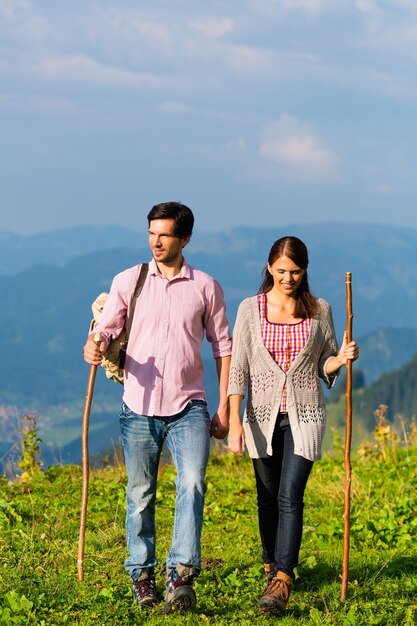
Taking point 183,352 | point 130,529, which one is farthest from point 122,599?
point 183,352

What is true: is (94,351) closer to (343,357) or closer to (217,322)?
(217,322)

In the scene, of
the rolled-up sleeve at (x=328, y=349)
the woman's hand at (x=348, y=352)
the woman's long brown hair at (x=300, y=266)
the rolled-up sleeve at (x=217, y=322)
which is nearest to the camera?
the woman's hand at (x=348, y=352)

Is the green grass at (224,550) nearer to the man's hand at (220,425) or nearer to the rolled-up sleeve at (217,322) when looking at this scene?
the man's hand at (220,425)

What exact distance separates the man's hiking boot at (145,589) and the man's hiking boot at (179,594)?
0.22 metres

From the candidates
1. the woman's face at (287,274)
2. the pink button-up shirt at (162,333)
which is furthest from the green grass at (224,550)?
the woman's face at (287,274)

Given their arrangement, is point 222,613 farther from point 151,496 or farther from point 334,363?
point 334,363

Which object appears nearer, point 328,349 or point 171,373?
point 171,373

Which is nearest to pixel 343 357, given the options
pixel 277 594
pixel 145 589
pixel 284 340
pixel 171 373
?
pixel 284 340

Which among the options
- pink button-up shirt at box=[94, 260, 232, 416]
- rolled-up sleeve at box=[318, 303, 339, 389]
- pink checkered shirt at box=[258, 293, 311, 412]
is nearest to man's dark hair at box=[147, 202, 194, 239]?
pink button-up shirt at box=[94, 260, 232, 416]

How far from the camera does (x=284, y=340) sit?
604 cm

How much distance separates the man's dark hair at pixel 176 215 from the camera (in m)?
5.79

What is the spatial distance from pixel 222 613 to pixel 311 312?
203 centimetres

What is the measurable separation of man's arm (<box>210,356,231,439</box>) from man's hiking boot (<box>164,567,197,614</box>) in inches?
35.2

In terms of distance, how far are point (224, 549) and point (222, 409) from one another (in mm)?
2396
